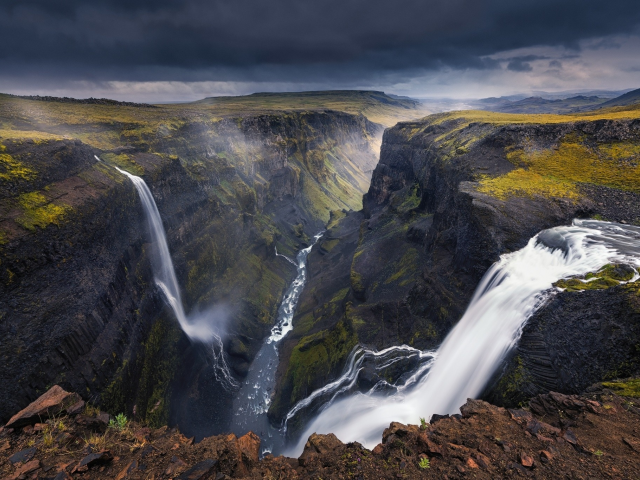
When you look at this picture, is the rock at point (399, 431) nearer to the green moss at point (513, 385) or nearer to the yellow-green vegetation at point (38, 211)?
the green moss at point (513, 385)

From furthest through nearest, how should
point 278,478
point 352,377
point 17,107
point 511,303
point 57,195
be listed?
1. point 17,107
2. point 352,377
3. point 57,195
4. point 511,303
5. point 278,478

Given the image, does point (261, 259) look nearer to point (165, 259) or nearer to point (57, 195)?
point (165, 259)

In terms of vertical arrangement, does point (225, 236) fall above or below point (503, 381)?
below

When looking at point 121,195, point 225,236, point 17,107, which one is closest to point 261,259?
point 225,236

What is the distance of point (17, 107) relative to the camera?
2015 inches

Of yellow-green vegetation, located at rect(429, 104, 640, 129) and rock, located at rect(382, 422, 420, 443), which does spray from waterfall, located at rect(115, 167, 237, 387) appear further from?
yellow-green vegetation, located at rect(429, 104, 640, 129)

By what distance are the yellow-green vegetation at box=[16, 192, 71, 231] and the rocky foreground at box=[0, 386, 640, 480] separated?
1498 cm

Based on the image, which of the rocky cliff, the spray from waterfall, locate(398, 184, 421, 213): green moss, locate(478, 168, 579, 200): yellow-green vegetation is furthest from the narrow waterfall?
locate(478, 168, 579, 200): yellow-green vegetation

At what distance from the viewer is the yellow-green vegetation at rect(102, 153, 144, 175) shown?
37.4 meters

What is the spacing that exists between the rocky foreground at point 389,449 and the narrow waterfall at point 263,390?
24750mm

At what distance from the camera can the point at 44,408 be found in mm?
11164

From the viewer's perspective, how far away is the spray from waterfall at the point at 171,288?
36.7 m

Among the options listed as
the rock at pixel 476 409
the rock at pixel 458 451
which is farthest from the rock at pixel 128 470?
the rock at pixel 476 409

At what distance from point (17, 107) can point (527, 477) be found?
3046 inches
